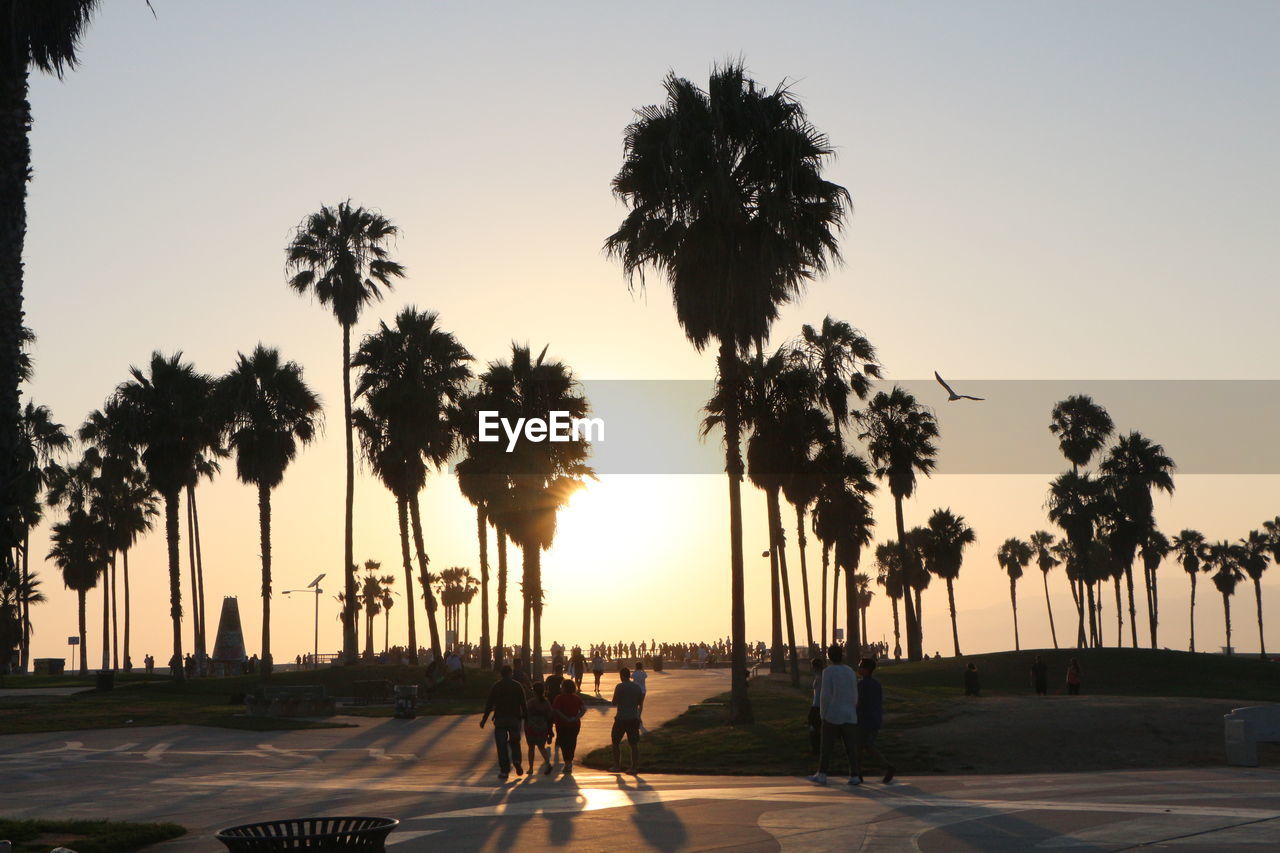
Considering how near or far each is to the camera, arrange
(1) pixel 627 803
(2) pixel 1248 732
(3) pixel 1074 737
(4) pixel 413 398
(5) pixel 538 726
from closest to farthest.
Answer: (1) pixel 627 803
(2) pixel 1248 732
(5) pixel 538 726
(3) pixel 1074 737
(4) pixel 413 398

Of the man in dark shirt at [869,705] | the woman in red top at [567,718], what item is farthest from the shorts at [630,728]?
the man in dark shirt at [869,705]

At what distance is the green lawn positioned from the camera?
21.3 metres

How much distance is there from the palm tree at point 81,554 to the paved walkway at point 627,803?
2228 inches

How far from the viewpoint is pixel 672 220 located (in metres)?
29.0

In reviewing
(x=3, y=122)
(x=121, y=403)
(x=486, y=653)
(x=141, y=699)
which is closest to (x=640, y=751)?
(x=3, y=122)

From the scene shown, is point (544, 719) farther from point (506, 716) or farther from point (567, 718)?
point (506, 716)

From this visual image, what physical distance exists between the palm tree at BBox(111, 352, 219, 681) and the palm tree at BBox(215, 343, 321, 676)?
4.00 feet

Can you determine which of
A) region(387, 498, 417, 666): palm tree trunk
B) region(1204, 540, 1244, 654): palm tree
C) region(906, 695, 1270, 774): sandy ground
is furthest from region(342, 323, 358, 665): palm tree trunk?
region(1204, 540, 1244, 654): palm tree

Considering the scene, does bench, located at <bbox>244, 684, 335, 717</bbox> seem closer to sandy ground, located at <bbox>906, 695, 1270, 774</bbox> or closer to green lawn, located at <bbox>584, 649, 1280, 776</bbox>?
green lawn, located at <bbox>584, 649, 1280, 776</bbox>

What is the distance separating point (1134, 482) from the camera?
77.2 meters

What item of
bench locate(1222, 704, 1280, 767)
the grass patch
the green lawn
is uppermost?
the grass patch

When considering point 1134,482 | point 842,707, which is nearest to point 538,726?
point 842,707

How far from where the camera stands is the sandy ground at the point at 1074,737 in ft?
66.3

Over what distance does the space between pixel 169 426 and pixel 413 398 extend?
9.93m
